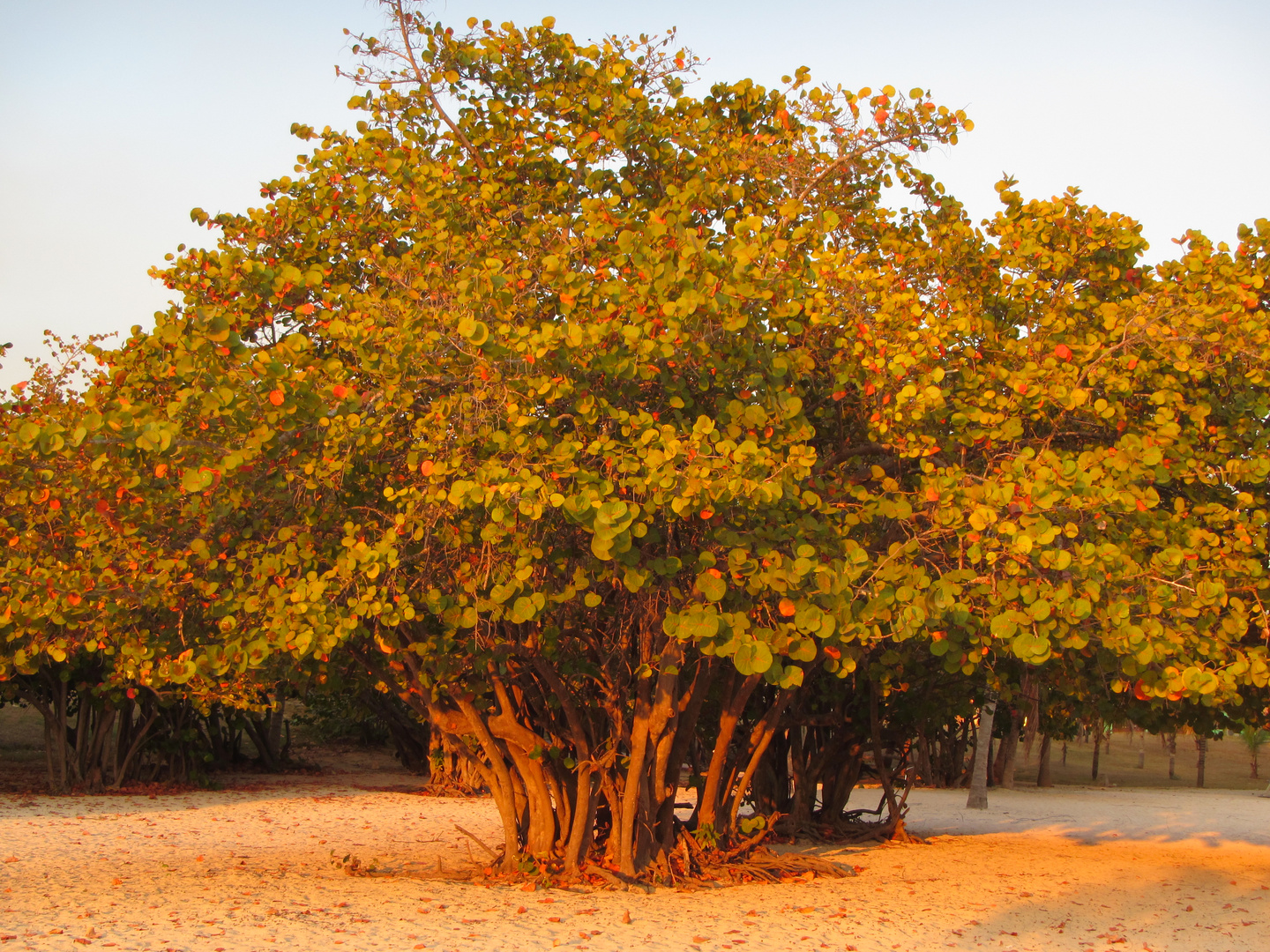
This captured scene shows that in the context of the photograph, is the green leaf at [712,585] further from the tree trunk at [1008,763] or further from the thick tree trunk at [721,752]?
the tree trunk at [1008,763]

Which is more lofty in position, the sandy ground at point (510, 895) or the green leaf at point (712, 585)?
the green leaf at point (712, 585)

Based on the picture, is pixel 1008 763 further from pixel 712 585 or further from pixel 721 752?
pixel 712 585

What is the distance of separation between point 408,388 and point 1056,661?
18.5ft

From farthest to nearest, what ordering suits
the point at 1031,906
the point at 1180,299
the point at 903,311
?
1. the point at 1031,906
2. the point at 1180,299
3. the point at 903,311

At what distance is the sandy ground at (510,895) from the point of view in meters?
6.33

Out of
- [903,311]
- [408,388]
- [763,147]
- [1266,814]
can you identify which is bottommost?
[1266,814]

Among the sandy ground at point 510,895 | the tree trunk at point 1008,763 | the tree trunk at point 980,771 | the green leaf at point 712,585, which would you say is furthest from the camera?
the tree trunk at point 1008,763

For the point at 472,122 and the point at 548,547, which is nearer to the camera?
the point at 548,547

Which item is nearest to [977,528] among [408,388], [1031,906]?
[408,388]

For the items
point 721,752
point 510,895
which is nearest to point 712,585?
point 510,895

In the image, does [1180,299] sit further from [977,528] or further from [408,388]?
[408,388]

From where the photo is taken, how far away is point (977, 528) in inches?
203

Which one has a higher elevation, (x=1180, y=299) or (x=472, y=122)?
(x=472, y=122)

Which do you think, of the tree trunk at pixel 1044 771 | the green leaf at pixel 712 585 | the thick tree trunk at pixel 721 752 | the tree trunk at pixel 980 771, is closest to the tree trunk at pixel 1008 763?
the tree trunk at pixel 1044 771
